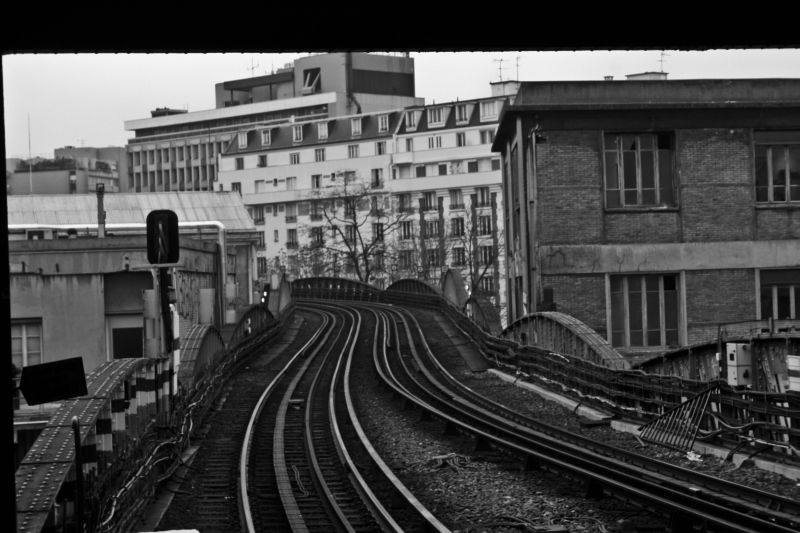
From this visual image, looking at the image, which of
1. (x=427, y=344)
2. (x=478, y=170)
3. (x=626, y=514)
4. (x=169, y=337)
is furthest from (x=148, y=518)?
(x=478, y=170)

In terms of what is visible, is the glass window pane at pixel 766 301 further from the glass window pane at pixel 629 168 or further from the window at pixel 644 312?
the glass window pane at pixel 629 168

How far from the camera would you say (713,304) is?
30.1 m

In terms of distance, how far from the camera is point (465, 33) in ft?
22.1

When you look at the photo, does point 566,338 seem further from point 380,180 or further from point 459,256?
point 380,180

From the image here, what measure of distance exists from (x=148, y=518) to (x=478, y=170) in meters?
91.6

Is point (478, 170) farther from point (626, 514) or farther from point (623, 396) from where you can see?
point (626, 514)

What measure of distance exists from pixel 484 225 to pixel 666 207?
58.6m

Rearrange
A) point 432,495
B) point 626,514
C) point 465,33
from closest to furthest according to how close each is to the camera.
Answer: point 465,33
point 626,514
point 432,495

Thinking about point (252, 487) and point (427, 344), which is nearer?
point (252, 487)

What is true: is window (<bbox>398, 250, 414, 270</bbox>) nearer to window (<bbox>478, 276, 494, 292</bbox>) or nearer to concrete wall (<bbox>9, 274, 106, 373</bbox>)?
window (<bbox>478, 276, 494, 292</bbox>)

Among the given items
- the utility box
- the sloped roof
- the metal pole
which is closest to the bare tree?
the sloped roof

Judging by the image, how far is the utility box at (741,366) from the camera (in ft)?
50.5

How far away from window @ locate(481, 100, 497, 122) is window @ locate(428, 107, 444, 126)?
13.7ft

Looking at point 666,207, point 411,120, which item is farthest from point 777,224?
point 411,120
